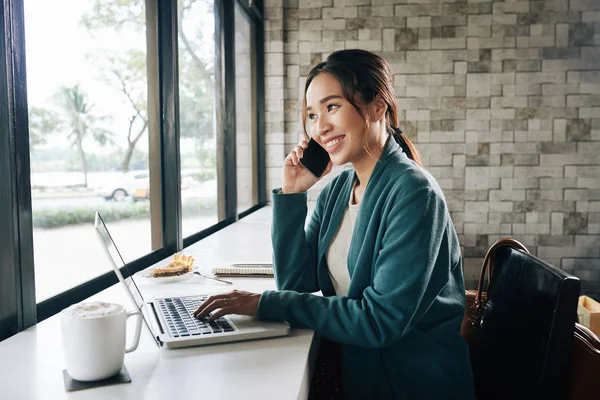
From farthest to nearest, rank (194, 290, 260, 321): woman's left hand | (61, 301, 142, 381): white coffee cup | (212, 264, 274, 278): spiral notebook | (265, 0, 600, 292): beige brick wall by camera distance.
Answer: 1. (265, 0, 600, 292): beige brick wall
2. (212, 264, 274, 278): spiral notebook
3. (194, 290, 260, 321): woman's left hand
4. (61, 301, 142, 381): white coffee cup

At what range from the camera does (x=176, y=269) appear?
5.33ft

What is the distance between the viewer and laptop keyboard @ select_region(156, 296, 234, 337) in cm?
105

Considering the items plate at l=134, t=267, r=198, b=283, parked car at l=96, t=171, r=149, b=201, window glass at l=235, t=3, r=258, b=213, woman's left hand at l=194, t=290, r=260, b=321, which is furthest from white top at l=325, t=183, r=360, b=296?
window glass at l=235, t=3, r=258, b=213

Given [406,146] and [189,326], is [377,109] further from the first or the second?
[189,326]

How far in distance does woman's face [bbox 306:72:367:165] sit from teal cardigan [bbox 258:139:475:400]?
0.28ft

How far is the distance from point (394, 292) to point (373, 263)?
138 mm

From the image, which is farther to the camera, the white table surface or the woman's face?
the woman's face

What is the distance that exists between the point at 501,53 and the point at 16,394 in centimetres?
401

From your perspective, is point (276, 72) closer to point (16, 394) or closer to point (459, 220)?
point (459, 220)

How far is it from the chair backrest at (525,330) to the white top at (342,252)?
386mm

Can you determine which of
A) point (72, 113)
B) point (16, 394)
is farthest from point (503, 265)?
point (72, 113)

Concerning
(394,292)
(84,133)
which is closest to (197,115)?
(84,133)

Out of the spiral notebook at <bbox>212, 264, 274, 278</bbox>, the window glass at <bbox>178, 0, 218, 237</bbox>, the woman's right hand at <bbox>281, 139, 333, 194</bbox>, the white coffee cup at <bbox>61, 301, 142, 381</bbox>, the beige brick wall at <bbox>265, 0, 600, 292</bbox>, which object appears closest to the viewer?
the white coffee cup at <bbox>61, 301, 142, 381</bbox>

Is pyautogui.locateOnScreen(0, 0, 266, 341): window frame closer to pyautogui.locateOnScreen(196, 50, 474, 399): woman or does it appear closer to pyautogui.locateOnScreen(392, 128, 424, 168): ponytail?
pyautogui.locateOnScreen(196, 50, 474, 399): woman
